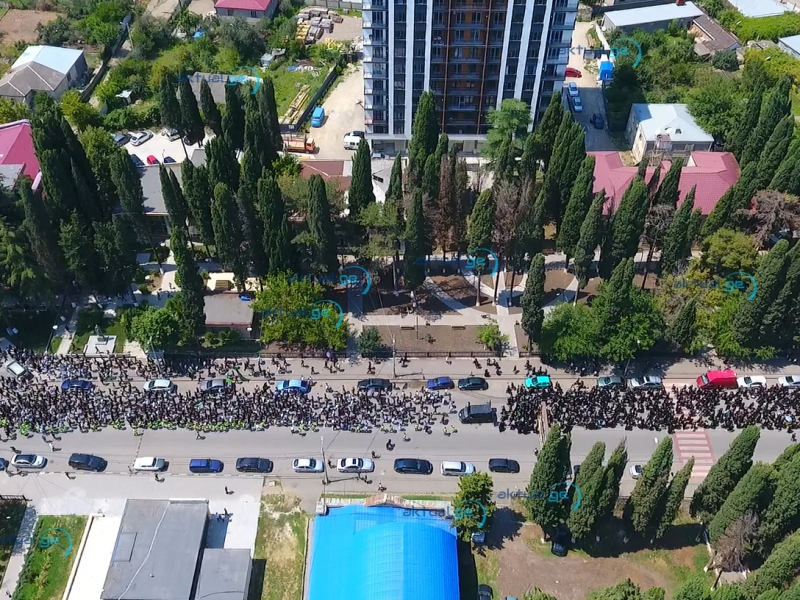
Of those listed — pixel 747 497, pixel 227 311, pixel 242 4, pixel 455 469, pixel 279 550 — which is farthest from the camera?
pixel 242 4

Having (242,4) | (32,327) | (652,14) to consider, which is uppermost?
(242,4)

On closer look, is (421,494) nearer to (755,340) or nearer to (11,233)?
(755,340)

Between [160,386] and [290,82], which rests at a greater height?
[290,82]

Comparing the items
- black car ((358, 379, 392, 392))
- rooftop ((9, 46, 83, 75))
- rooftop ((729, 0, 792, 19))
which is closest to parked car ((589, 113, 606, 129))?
rooftop ((729, 0, 792, 19))

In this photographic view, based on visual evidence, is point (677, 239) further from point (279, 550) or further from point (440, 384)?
point (279, 550)

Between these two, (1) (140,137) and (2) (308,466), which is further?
(1) (140,137)

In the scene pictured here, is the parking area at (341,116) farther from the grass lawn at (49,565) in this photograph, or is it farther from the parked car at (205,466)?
the grass lawn at (49,565)

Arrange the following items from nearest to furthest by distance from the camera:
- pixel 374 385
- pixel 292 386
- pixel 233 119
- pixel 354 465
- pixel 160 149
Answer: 1. pixel 354 465
2. pixel 292 386
3. pixel 374 385
4. pixel 233 119
5. pixel 160 149

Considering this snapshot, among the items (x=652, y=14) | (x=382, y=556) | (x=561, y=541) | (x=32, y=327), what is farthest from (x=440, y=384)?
(x=652, y=14)
